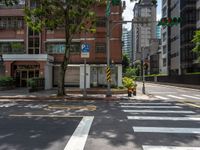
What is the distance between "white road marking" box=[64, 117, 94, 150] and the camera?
23.9ft

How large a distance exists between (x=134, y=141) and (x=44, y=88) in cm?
2653

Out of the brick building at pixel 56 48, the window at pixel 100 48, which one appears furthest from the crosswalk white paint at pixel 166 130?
the window at pixel 100 48

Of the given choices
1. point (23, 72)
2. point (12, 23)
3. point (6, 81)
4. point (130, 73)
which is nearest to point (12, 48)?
point (12, 23)

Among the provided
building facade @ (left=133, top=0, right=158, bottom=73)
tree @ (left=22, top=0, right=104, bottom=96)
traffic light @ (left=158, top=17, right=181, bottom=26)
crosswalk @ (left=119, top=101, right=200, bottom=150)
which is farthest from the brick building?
building facade @ (left=133, top=0, right=158, bottom=73)

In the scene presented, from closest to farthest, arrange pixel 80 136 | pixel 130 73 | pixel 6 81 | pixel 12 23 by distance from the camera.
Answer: pixel 80 136
pixel 6 81
pixel 12 23
pixel 130 73

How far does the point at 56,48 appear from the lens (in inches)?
1522

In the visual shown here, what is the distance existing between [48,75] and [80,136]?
90.9 feet

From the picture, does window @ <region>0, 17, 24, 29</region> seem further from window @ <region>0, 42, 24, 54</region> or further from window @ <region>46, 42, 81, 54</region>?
window @ <region>46, 42, 81, 54</region>

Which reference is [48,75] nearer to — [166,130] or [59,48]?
[59,48]

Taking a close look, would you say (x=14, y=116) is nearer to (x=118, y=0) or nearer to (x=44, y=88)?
(x=118, y=0)

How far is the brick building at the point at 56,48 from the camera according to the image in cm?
3738

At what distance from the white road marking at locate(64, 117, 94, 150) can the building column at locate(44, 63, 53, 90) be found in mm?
23813

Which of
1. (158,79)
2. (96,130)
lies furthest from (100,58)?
(158,79)

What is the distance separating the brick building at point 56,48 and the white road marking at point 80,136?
26.2m
